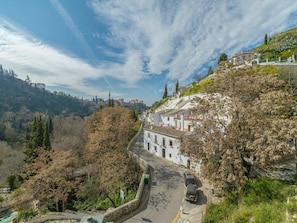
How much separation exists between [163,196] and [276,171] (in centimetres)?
961

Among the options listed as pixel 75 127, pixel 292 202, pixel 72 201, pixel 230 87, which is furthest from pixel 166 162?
pixel 75 127

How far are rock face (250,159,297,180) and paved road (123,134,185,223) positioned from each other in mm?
6653

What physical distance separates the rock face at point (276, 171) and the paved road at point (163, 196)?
21.8 feet

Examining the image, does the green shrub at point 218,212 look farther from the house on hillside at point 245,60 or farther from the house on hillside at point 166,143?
the house on hillside at point 245,60

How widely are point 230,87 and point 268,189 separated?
7.01 m

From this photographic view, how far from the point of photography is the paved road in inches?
476

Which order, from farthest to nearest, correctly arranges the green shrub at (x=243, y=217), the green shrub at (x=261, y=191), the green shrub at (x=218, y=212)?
1. the green shrub at (x=261, y=191)
2. the green shrub at (x=218, y=212)
3. the green shrub at (x=243, y=217)

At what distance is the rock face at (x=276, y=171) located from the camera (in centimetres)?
1209

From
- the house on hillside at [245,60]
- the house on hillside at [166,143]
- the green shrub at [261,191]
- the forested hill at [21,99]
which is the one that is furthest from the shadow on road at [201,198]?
the forested hill at [21,99]

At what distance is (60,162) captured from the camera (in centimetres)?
1673

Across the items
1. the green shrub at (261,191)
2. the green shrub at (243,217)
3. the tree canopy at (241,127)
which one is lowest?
the green shrub at (243,217)

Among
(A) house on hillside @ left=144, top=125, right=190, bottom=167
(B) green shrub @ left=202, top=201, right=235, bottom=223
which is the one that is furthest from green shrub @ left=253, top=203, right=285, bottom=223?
(A) house on hillside @ left=144, top=125, right=190, bottom=167

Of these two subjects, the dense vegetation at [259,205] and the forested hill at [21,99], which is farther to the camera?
the forested hill at [21,99]

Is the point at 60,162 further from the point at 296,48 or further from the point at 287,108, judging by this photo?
the point at 296,48
